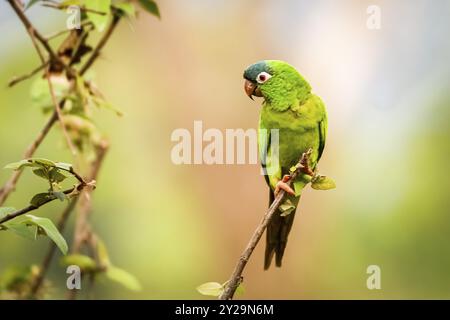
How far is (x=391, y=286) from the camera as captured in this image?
2.88 metres

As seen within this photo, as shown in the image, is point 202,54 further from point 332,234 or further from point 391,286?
point 391,286

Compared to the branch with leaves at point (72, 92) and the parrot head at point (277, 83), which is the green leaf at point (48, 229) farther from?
the parrot head at point (277, 83)

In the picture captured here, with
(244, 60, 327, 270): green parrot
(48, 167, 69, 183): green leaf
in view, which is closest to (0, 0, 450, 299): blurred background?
(244, 60, 327, 270): green parrot

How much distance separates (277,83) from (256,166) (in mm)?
1442

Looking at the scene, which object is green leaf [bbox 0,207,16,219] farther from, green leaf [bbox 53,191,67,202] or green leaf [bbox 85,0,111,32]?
green leaf [bbox 85,0,111,32]

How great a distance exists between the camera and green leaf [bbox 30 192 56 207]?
740 millimetres

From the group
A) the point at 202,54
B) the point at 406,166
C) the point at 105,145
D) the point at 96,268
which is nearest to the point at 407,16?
the point at 406,166

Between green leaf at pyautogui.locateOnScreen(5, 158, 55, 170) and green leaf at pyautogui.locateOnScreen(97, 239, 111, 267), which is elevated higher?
green leaf at pyautogui.locateOnScreen(5, 158, 55, 170)

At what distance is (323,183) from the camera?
2.86ft

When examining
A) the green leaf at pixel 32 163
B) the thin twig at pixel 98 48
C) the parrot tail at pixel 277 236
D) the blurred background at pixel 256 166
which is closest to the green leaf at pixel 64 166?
the green leaf at pixel 32 163

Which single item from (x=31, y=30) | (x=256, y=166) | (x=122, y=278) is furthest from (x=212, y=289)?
(x=256, y=166)

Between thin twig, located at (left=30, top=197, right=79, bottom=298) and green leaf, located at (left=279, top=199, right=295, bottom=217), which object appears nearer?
green leaf, located at (left=279, top=199, right=295, bottom=217)

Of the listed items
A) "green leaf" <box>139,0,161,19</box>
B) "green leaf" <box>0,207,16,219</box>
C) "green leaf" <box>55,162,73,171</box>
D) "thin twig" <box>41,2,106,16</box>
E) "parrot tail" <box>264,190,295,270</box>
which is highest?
"green leaf" <box>139,0,161,19</box>

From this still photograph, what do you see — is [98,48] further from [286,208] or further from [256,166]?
[256,166]
